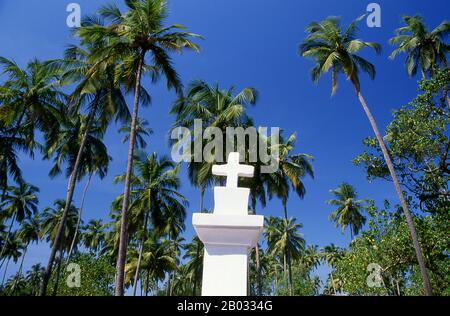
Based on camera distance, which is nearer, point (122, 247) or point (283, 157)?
point (122, 247)

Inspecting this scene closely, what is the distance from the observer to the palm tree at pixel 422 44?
939 inches

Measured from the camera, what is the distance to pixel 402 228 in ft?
50.0

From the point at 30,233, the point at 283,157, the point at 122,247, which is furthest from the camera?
the point at 30,233

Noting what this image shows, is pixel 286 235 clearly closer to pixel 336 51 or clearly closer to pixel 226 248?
pixel 336 51

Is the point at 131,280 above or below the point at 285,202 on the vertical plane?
below

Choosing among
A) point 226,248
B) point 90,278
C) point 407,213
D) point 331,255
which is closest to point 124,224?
point 226,248

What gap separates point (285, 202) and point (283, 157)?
4.81 m

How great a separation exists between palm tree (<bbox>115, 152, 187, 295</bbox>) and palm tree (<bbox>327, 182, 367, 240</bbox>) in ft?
73.9

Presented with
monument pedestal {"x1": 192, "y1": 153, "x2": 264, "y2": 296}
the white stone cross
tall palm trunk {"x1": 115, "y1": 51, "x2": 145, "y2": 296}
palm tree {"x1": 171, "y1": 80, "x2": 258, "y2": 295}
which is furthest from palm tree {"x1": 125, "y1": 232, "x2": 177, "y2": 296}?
monument pedestal {"x1": 192, "y1": 153, "x2": 264, "y2": 296}

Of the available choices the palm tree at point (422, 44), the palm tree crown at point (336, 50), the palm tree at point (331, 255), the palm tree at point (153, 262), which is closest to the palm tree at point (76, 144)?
the palm tree at point (153, 262)
